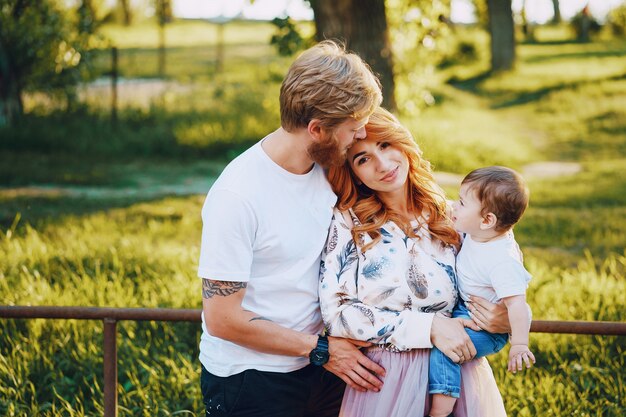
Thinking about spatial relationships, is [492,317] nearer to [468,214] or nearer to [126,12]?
[468,214]

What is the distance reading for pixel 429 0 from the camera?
Result: 9.91m

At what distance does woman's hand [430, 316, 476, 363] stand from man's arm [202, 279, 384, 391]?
0.22 meters

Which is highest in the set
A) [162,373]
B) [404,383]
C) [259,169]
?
[259,169]

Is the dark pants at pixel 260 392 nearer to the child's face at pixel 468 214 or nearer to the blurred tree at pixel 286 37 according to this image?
the child's face at pixel 468 214

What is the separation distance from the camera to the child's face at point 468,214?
2824mm

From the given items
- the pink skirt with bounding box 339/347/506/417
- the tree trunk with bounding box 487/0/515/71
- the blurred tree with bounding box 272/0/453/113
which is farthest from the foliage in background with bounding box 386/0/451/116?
the tree trunk with bounding box 487/0/515/71

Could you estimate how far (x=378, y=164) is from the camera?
2932 millimetres

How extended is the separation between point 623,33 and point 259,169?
34356mm

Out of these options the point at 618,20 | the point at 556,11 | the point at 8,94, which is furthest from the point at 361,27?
the point at 556,11

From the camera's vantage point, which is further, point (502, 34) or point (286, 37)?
point (502, 34)

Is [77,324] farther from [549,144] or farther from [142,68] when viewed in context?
[142,68]

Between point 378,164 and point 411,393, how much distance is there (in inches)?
31.7

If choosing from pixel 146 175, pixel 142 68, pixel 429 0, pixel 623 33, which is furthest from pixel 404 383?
pixel 623 33

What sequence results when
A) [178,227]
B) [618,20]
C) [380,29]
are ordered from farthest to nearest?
[618,20], [380,29], [178,227]
